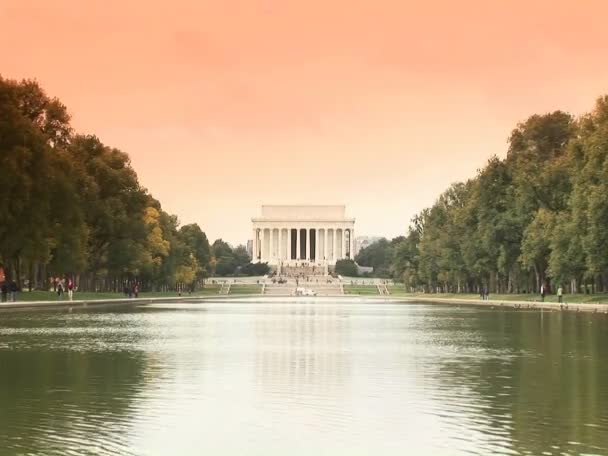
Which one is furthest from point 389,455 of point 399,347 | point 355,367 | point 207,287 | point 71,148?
point 207,287

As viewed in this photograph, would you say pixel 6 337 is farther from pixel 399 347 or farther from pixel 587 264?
pixel 587 264

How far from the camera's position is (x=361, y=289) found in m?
160

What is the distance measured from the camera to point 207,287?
570ft

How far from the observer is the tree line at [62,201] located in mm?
62406

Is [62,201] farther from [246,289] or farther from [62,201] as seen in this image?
[246,289]

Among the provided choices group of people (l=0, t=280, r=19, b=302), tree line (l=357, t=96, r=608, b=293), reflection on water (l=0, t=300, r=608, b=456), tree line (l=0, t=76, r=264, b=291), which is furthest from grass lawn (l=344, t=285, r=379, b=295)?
reflection on water (l=0, t=300, r=608, b=456)

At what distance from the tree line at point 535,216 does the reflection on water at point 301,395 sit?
35.7m

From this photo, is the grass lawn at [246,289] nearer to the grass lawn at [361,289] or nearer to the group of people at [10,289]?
the grass lawn at [361,289]

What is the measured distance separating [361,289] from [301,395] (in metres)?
142

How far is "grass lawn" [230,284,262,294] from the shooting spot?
15400 centimetres

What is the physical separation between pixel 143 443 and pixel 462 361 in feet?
41.2

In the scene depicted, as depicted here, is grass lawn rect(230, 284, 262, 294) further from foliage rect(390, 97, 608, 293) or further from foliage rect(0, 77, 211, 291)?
foliage rect(0, 77, 211, 291)

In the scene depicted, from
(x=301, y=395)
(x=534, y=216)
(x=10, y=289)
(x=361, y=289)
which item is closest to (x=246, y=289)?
(x=361, y=289)

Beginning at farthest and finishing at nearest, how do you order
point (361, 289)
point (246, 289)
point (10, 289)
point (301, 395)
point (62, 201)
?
1. point (246, 289)
2. point (361, 289)
3. point (62, 201)
4. point (10, 289)
5. point (301, 395)
